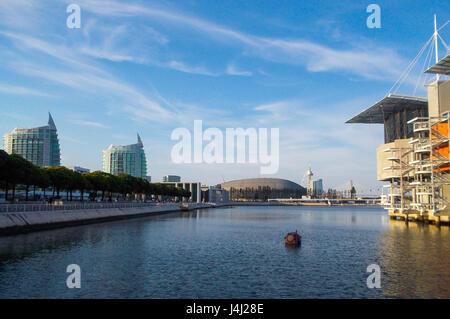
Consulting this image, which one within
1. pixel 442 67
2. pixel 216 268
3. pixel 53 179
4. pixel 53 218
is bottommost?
pixel 216 268

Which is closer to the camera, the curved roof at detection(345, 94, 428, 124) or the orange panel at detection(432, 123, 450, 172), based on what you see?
the orange panel at detection(432, 123, 450, 172)

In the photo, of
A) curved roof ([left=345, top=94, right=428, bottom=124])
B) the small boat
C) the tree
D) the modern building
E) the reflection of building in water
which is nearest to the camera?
the reflection of building in water

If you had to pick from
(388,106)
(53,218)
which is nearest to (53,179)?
(53,218)

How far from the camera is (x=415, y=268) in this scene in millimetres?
33000

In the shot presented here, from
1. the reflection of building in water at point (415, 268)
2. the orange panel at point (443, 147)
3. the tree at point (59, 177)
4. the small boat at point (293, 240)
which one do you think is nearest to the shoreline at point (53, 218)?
the tree at point (59, 177)

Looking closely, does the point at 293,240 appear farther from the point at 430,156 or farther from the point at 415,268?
the point at 430,156

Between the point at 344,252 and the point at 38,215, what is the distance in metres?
45.7

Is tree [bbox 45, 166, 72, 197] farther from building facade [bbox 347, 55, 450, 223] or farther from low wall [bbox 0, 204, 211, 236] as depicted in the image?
building facade [bbox 347, 55, 450, 223]

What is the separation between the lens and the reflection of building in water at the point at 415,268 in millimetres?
25578

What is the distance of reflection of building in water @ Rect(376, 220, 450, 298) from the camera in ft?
83.9

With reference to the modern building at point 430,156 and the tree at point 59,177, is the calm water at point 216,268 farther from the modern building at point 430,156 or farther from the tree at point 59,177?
the tree at point 59,177

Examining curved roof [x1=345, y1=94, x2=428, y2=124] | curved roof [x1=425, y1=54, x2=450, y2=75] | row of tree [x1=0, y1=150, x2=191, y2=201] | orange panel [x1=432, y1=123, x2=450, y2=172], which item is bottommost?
row of tree [x1=0, y1=150, x2=191, y2=201]

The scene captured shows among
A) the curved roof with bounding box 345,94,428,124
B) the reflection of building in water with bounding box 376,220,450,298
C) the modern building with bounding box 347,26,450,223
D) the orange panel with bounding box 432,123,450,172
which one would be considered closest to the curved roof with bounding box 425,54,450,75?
the modern building with bounding box 347,26,450,223
